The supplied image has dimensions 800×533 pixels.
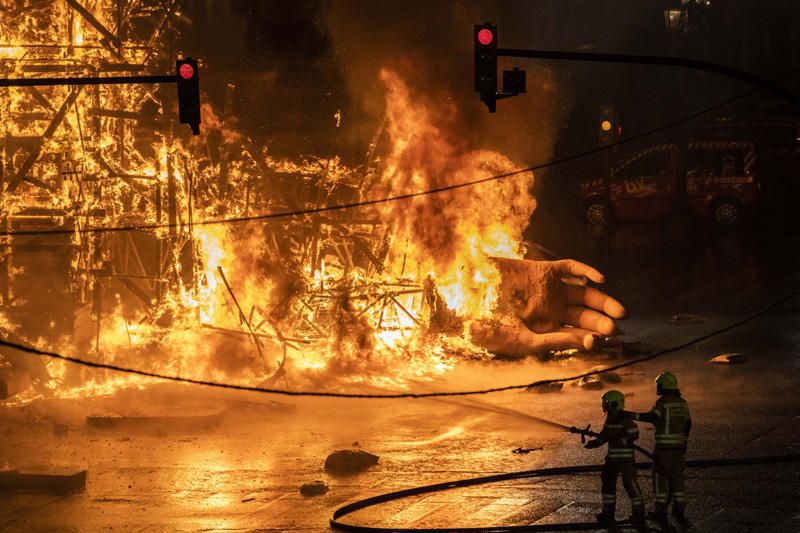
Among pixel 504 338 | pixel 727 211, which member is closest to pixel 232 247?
pixel 504 338

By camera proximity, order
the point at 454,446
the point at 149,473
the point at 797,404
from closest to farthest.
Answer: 1. the point at 149,473
2. the point at 454,446
3. the point at 797,404

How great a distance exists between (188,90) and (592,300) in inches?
463

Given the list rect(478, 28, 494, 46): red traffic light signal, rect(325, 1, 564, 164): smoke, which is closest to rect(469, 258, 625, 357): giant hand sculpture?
rect(325, 1, 564, 164): smoke

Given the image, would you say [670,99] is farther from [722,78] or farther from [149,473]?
[149,473]

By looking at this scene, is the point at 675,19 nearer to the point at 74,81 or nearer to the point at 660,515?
the point at 74,81

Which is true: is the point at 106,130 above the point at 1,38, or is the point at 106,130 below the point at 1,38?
below

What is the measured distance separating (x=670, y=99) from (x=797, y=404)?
26.2 meters

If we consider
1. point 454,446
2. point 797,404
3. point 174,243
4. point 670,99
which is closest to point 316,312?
point 174,243

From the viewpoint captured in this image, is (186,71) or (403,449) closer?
(186,71)

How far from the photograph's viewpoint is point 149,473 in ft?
46.1

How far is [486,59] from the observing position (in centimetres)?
1288

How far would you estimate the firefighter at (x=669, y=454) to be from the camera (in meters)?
10.9

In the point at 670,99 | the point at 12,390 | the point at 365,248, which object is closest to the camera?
the point at 12,390

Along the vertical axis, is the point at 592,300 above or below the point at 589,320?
above
